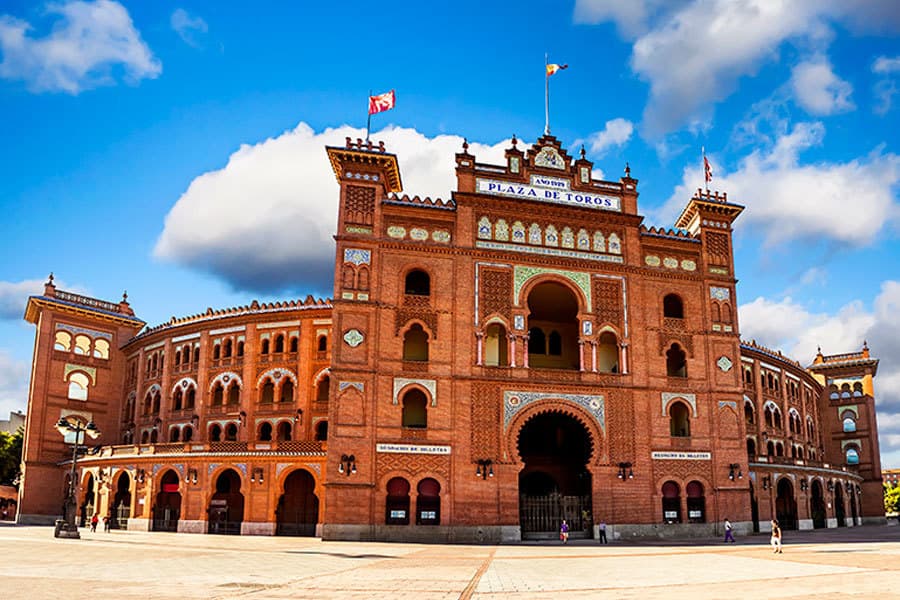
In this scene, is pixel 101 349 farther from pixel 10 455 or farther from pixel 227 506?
pixel 227 506

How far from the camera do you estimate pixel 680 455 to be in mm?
41250

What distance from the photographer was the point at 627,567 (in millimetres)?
23766

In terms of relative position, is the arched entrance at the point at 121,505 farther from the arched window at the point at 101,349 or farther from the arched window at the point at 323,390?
the arched window at the point at 101,349

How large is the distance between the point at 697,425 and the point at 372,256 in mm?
20124

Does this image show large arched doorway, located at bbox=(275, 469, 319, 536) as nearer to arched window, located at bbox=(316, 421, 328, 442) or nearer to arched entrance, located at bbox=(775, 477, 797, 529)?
arched window, located at bbox=(316, 421, 328, 442)

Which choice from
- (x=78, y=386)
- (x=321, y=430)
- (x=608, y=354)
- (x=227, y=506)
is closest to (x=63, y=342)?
(x=78, y=386)

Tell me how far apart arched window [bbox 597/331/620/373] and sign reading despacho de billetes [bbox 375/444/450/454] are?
1079 centimetres

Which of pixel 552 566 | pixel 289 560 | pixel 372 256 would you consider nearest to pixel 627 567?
pixel 552 566

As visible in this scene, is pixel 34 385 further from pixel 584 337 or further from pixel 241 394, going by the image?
pixel 584 337

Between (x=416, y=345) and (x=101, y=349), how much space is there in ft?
109

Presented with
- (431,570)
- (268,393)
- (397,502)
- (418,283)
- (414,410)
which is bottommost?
(431,570)

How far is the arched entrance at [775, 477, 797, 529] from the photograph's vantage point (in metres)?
51.3

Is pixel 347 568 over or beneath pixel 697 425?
beneath

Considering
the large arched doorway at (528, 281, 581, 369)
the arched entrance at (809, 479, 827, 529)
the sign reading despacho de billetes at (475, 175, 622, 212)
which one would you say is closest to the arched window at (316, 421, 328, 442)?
the large arched doorway at (528, 281, 581, 369)
